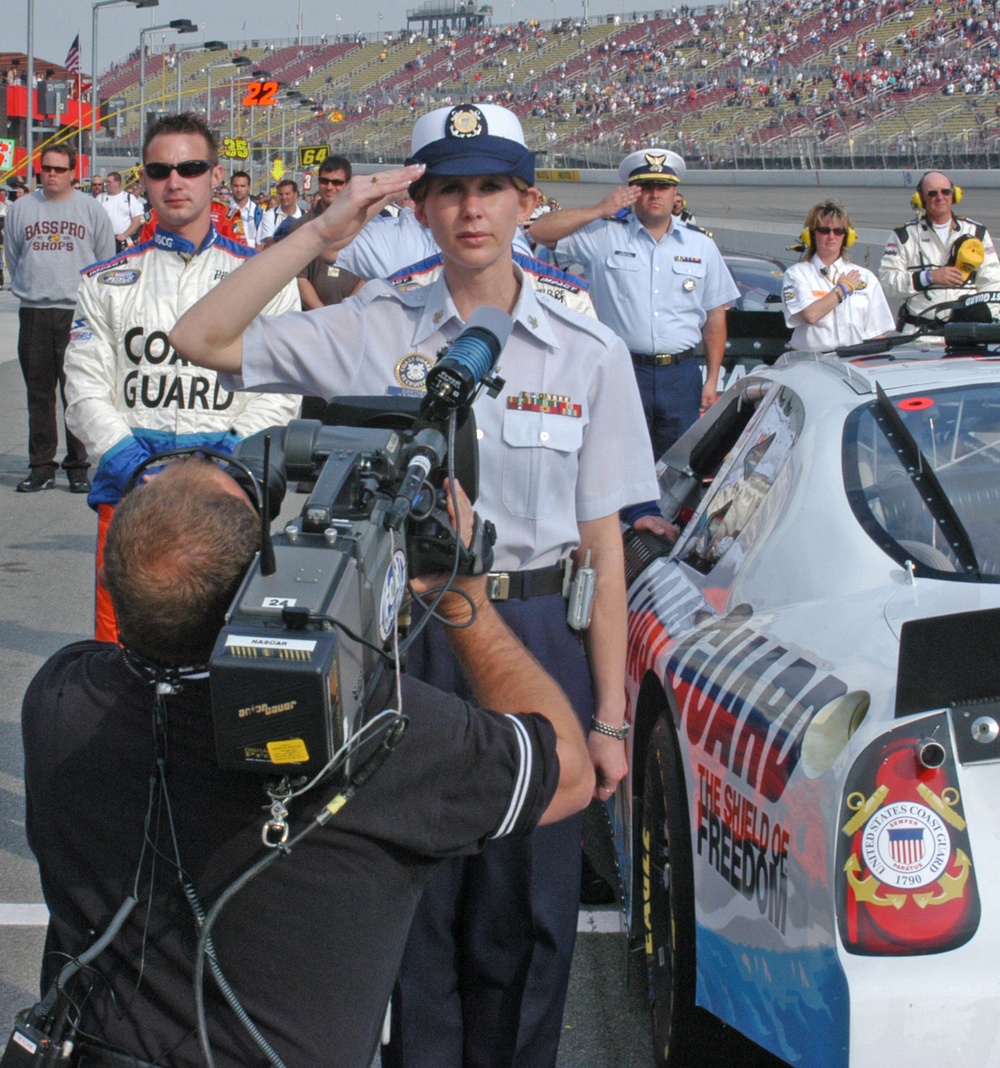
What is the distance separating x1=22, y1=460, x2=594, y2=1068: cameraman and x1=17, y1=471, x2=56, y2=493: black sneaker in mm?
8004

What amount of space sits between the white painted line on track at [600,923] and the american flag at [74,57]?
3409cm

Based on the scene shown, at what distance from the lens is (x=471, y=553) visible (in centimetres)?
192

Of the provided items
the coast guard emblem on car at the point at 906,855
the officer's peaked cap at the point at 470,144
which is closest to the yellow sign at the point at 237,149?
the officer's peaked cap at the point at 470,144

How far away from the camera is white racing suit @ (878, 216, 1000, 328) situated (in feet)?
28.6

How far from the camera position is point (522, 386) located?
8.57 ft

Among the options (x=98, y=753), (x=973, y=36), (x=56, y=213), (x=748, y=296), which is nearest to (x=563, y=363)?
(x=98, y=753)

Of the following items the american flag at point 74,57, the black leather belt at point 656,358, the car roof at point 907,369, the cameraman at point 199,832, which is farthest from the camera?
the american flag at point 74,57

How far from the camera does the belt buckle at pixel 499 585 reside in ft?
8.38

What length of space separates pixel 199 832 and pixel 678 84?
72.5m

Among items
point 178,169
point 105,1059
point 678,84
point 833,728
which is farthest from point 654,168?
point 678,84

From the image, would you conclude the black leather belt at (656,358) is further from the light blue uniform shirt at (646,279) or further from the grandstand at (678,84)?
the grandstand at (678,84)

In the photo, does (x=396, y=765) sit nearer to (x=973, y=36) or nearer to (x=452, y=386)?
(x=452, y=386)

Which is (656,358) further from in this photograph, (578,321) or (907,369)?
(578,321)

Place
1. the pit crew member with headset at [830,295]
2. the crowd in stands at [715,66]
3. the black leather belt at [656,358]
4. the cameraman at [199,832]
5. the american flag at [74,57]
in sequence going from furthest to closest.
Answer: the crowd in stands at [715,66] → the american flag at [74,57] → the pit crew member with headset at [830,295] → the black leather belt at [656,358] → the cameraman at [199,832]
